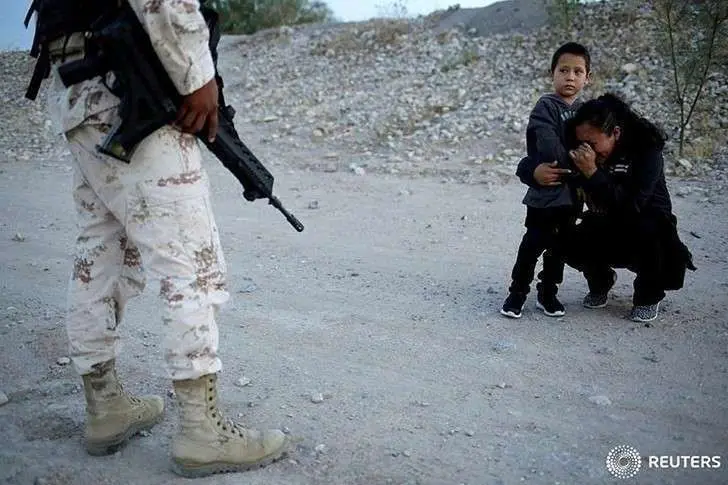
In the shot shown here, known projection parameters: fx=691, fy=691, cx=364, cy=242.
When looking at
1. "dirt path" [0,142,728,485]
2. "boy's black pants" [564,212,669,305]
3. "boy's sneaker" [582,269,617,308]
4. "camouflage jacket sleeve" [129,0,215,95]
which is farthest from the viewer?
"boy's sneaker" [582,269,617,308]

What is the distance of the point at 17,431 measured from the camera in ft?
7.42

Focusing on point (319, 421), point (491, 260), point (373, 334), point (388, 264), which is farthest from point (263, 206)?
point (319, 421)

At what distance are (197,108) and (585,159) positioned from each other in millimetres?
1859

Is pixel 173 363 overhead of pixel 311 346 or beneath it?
overhead

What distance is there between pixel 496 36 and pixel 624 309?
8197 millimetres

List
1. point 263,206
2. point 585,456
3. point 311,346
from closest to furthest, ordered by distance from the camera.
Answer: point 585,456
point 311,346
point 263,206

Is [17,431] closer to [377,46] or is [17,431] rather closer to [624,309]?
[624,309]

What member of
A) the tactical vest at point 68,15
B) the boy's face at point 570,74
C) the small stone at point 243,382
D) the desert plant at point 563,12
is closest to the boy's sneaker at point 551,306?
the boy's face at point 570,74

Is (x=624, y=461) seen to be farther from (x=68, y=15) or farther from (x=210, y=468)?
(x=68, y=15)

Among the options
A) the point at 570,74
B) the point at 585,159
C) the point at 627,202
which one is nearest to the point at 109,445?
the point at 585,159

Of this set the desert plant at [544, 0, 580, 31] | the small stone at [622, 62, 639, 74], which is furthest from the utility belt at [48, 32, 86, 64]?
the desert plant at [544, 0, 580, 31]

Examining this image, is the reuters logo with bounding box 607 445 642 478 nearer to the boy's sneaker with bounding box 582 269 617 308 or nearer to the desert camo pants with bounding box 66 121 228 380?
the desert camo pants with bounding box 66 121 228 380

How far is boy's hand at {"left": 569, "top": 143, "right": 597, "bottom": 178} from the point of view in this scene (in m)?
3.03

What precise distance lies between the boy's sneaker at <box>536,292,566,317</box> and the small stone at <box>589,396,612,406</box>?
0.86 metres
